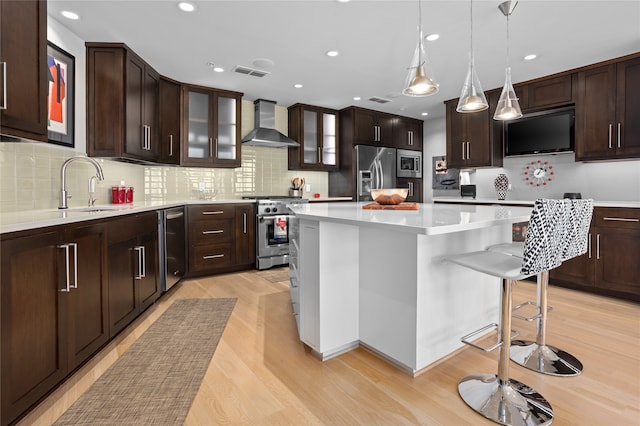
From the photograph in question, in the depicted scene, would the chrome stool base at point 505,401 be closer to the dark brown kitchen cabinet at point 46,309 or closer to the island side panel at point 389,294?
the island side panel at point 389,294

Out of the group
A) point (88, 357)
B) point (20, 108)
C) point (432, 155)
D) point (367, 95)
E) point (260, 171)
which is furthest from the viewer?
point (432, 155)

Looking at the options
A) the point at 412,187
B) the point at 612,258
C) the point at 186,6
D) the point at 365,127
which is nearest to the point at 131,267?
the point at 186,6

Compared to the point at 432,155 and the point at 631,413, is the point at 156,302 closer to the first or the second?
the point at 631,413

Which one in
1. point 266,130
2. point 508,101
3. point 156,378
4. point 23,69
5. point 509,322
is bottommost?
point 156,378

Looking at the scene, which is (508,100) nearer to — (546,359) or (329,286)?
(546,359)

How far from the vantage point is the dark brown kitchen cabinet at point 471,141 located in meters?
4.50

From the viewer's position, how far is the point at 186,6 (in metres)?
2.44

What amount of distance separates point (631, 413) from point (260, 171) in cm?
456

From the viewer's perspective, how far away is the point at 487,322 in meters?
2.30

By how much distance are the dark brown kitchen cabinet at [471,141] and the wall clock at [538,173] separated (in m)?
0.36

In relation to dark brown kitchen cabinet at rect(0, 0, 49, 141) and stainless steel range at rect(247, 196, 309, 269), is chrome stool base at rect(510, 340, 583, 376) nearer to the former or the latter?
stainless steel range at rect(247, 196, 309, 269)

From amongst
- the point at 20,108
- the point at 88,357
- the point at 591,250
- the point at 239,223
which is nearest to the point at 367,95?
the point at 239,223

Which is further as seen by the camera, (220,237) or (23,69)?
(220,237)

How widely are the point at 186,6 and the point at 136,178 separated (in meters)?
2.23
